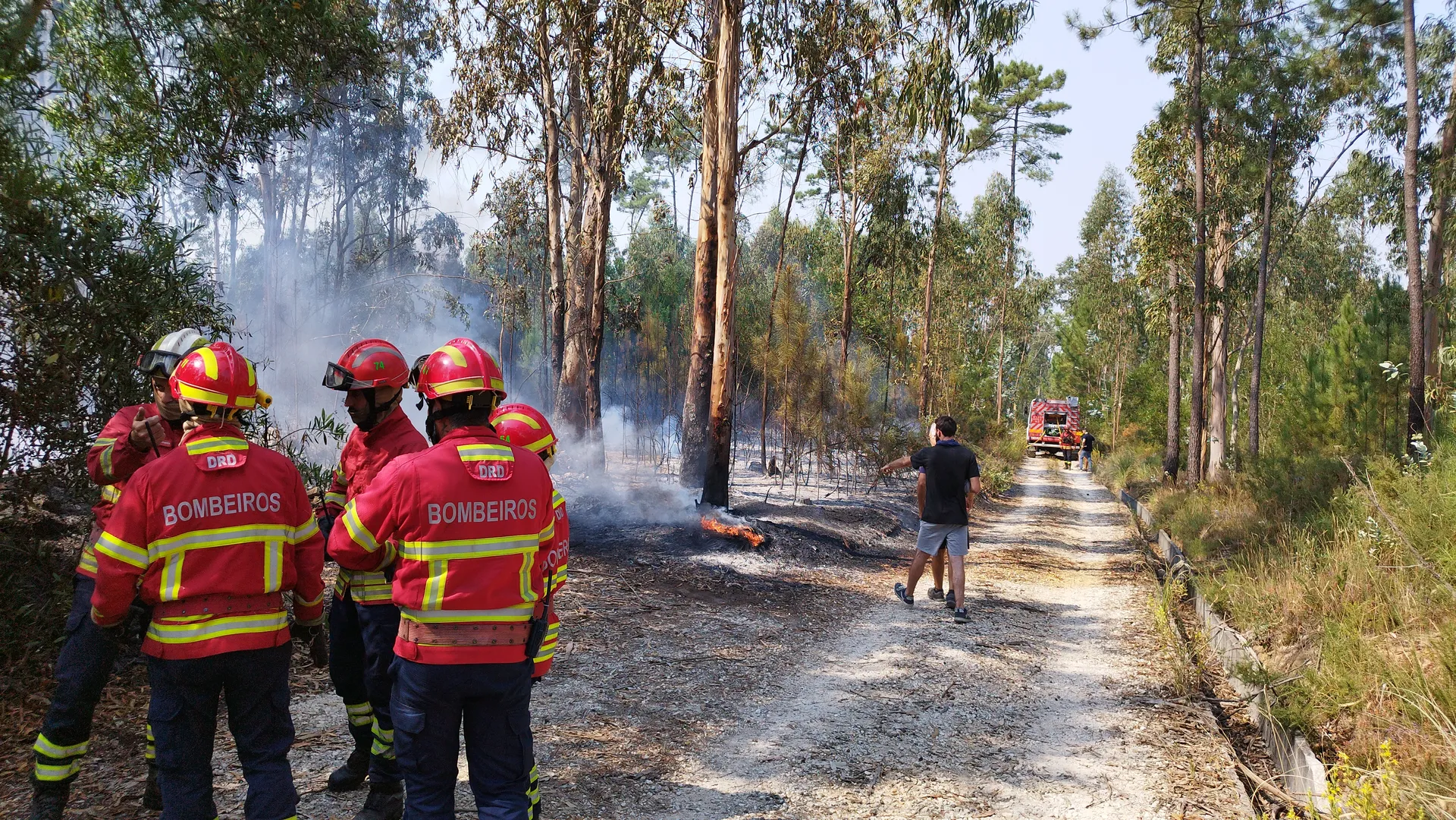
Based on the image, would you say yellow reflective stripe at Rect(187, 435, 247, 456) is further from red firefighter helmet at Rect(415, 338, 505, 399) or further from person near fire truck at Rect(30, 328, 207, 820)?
red firefighter helmet at Rect(415, 338, 505, 399)

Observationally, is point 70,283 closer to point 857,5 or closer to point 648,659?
point 648,659

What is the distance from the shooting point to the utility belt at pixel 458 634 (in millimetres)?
2885

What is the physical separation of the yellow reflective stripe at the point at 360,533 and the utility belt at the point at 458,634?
0.26 m

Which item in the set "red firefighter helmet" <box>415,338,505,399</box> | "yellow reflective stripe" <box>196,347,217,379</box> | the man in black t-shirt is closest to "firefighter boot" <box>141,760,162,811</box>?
"yellow reflective stripe" <box>196,347,217,379</box>

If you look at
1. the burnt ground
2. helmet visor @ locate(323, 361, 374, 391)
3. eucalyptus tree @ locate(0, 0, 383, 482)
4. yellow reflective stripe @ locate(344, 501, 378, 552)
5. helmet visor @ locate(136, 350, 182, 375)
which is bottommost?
the burnt ground

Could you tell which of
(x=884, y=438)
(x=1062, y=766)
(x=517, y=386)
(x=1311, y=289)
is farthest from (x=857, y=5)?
(x=517, y=386)

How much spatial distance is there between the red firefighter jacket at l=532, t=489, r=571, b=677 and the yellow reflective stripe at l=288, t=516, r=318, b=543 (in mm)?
825

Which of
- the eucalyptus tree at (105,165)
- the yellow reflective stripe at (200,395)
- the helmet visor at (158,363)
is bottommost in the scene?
the yellow reflective stripe at (200,395)

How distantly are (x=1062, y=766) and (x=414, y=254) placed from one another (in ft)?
132

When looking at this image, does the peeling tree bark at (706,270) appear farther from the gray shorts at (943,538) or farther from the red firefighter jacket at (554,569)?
the red firefighter jacket at (554,569)

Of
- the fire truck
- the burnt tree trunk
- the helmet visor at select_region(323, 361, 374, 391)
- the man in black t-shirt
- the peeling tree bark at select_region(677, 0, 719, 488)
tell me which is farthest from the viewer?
the fire truck

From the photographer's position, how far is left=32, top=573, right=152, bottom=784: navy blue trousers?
10.9 ft

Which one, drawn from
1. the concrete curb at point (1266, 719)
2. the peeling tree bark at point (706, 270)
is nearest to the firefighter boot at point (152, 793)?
the concrete curb at point (1266, 719)

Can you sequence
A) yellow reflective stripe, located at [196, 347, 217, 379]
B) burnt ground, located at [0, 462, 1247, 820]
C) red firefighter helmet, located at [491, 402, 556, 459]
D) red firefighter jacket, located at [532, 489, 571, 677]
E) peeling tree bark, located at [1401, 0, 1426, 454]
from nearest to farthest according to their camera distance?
yellow reflective stripe, located at [196, 347, 217, 379] < red firefighter jacket, located at [532, 489, 571, 677] < red firefighter helmet, located at [491, 402, 556, 459] < burnt ground, located at [0, 462, 1247, 820] < peeling tree bark, located at [1401, 0, 1426, 454]
